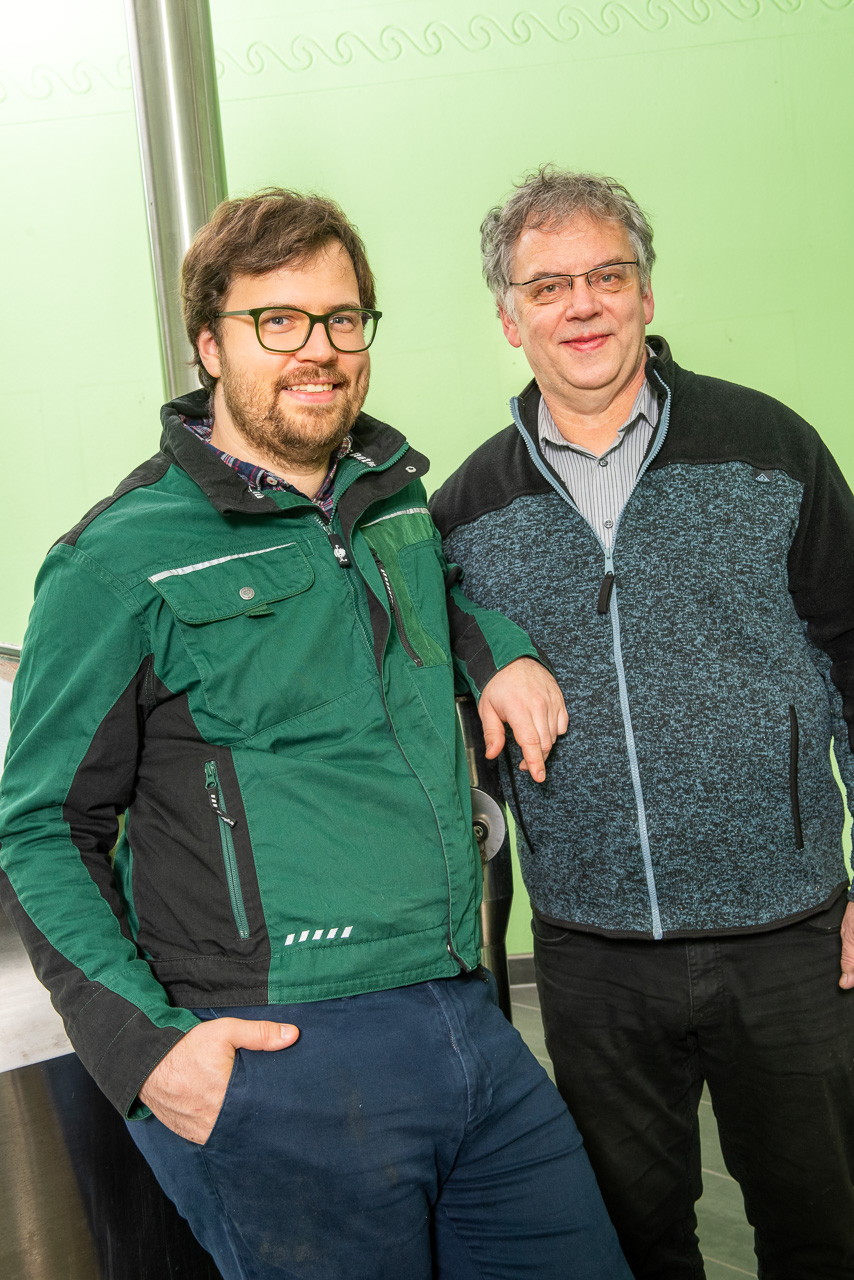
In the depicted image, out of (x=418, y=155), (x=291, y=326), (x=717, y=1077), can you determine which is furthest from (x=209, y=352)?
(x=418, y=155)

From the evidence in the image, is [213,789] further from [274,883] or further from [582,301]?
[582,301]

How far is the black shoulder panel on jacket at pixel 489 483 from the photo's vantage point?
5.65 ft

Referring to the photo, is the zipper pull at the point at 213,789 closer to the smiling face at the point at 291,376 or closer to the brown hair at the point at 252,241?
the smiling face at the point at 291,376

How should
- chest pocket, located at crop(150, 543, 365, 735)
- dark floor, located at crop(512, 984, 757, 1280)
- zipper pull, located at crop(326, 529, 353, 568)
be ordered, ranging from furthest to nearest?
1. dark floor, located at crop(512, 984, 757, 1280)
2. zipper pull, located at crop(326, 529, 353, 568)
3. chest pocket, located at crop(150, 543, 365, 735)

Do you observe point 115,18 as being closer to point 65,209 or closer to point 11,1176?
point 65,209

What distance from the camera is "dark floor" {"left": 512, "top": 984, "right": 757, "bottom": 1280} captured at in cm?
218

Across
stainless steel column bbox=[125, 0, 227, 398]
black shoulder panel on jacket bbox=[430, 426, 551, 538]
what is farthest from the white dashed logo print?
stainless steel column bbox=[125, 0, 227, 398]

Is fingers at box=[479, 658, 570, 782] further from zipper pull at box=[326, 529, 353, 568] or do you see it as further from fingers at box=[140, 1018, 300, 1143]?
fingers at box=[140, 1018, 300, 1143]

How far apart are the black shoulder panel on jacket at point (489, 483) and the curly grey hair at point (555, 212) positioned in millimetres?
219

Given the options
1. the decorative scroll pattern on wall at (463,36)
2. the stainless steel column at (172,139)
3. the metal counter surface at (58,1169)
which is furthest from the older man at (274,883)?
the decorative scroll pattern on wall at (463,36)

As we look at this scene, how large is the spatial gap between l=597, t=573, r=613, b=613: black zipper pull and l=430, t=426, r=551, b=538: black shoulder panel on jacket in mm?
192

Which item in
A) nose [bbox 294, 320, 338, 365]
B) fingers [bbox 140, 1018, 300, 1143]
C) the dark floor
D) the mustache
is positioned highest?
nose [bbox 294, 320, 338, 365]

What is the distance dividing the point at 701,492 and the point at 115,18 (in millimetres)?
2849

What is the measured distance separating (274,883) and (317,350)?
2.10ft
